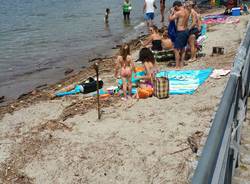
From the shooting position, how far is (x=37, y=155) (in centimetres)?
633

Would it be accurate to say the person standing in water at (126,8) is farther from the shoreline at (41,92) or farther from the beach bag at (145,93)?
the beach bag at (145,93)

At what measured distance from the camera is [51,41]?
67.1ft

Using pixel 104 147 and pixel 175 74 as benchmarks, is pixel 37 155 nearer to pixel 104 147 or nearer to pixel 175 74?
pixel 104 147

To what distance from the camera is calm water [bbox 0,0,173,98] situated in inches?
562

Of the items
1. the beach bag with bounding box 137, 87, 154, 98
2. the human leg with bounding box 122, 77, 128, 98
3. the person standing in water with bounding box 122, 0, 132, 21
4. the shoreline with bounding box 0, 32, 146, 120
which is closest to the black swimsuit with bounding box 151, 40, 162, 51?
the shoreline with bounding box 0, 32, 146, 120

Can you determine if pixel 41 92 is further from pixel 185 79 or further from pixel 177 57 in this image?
pixel 185 79

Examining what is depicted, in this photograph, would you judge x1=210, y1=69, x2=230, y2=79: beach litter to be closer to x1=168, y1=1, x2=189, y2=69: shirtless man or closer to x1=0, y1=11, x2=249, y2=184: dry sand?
x1=0, y1=11, x2=249, y2=184: dry sand

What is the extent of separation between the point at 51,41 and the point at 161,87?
529 inches

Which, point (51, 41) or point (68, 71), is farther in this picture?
point (51, 41)

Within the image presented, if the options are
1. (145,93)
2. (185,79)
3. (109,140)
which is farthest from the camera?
(185,79)

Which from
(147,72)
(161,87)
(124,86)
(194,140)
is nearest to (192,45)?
(147,72)

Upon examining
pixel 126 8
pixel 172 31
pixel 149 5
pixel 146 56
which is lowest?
pixel 146 56

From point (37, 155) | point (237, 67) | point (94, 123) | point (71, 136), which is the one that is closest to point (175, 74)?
point (94, 123)

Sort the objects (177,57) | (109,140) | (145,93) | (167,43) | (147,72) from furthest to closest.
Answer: (167,43) → (177,57) → (147,72) → (145,93) → (109,140)
